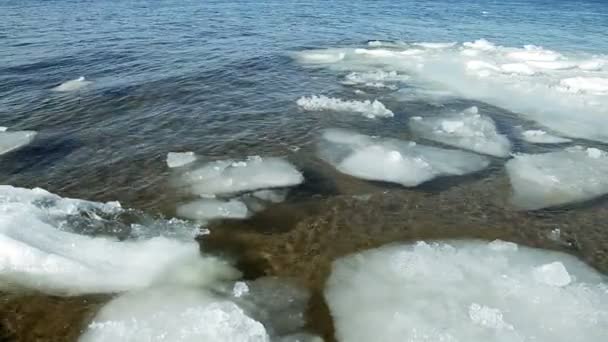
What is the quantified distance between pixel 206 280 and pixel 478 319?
121 inches

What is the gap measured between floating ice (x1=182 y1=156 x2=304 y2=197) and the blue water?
60 cm

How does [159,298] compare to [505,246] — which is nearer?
[159,298]

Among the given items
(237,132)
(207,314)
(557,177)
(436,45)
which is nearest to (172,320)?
(207,314)

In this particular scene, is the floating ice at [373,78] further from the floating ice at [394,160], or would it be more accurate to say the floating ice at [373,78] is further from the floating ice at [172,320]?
the floating ice at [172,320]

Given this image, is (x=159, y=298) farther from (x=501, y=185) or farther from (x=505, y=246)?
(x=501, y=185)

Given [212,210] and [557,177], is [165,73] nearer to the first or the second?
[212,210]

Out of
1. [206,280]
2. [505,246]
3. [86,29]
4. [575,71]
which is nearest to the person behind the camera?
[206,280]

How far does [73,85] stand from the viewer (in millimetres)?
13422

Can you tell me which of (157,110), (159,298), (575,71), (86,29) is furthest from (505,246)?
(86,29)

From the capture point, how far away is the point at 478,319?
17.2 ft

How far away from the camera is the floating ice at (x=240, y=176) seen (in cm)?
800

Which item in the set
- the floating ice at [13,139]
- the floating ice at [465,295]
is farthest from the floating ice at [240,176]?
the floating ice at [13,139]

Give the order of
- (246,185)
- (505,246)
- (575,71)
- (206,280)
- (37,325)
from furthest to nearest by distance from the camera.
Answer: (575,71)
(246,185)
(505,246)
(206,280)
(37,325)

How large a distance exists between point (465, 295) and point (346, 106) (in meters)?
6.98
